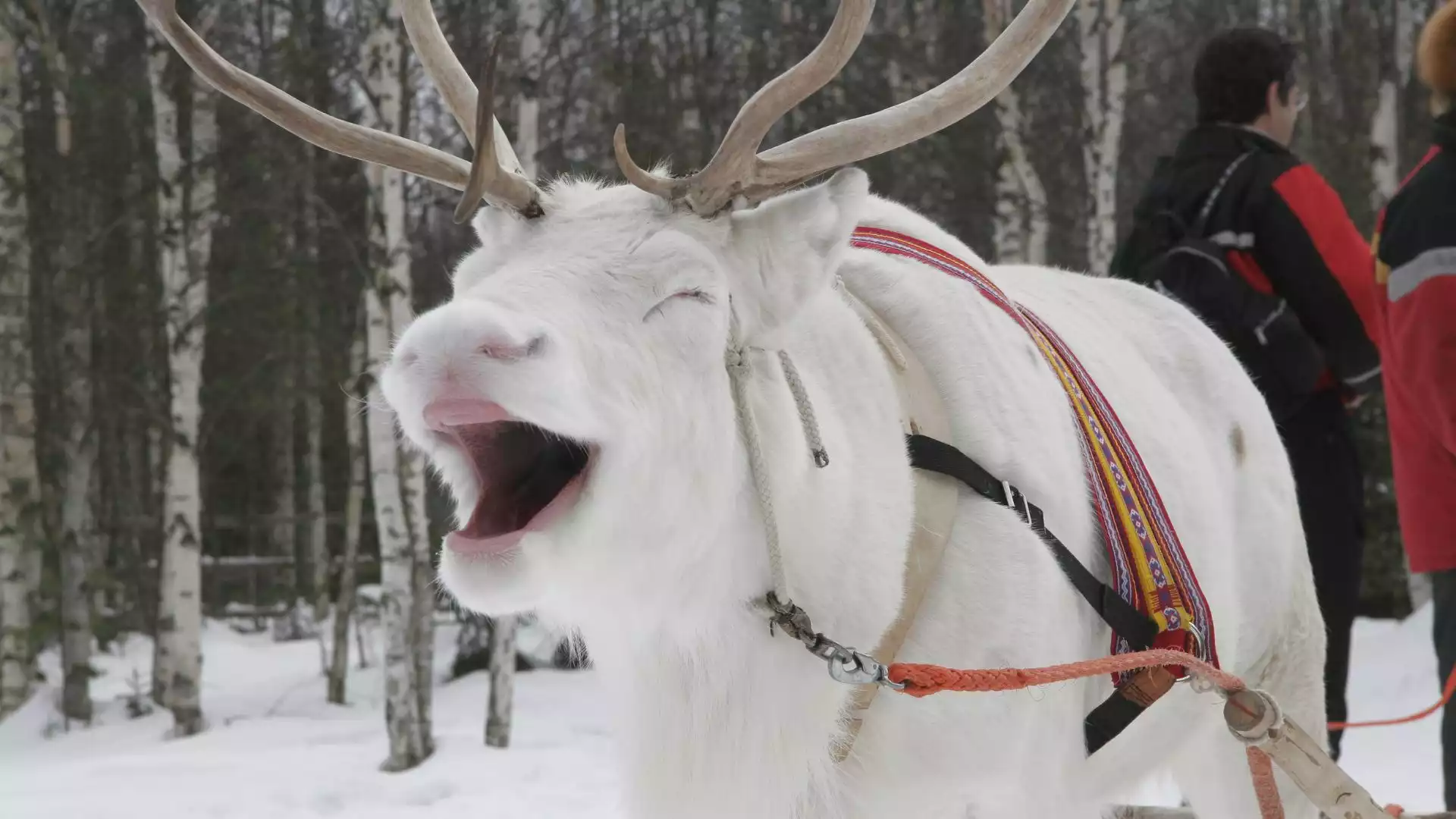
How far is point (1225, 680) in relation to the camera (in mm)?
1928

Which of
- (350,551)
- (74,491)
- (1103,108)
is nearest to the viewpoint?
Answer: (1103,108)

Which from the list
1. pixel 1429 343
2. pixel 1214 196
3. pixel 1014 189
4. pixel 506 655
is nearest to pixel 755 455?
pixel 1429 343

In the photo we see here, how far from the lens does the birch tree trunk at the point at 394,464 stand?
632 centimetres

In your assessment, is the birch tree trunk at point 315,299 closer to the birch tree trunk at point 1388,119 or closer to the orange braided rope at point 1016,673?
the orange braided rope at point 1016,673

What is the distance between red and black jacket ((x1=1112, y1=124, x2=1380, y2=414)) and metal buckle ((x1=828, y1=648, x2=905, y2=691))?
7.45ft

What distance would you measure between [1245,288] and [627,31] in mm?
8027

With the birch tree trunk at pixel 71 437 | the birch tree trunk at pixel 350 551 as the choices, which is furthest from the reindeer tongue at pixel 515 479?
the birch tree trunk at pixel 71 437

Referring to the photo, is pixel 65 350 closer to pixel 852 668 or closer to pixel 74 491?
pixel 74 491

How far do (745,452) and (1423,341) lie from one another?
1.69 meters

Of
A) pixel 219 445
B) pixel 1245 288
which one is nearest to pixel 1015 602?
pixel 1245 288

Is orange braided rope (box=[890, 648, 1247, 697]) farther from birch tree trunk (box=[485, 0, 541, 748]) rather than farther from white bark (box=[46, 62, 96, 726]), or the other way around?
white bark (box=[46, 62, 96, 726])

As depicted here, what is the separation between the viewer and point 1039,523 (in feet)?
6.41

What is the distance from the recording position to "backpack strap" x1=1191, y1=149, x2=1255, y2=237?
352 cm

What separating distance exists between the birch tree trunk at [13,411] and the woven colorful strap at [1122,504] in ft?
23.0
